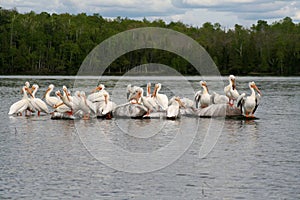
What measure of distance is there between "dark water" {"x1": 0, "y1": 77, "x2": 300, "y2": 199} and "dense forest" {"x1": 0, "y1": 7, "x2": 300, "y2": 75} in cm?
7039

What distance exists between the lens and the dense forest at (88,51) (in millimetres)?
A: 90688

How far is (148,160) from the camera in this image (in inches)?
534

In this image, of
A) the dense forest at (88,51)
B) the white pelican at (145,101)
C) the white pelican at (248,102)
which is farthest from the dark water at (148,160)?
the dense forest at (88,51)

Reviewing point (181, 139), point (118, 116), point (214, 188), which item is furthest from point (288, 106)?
Result: point (214, 188)

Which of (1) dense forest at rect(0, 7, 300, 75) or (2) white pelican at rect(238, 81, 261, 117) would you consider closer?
(2) white pelican at rect(238, 81, 261, 117)

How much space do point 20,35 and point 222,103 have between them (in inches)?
2961

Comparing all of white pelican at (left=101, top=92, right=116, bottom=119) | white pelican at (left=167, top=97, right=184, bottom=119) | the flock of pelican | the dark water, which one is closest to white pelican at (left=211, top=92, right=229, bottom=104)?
the flock of pelican

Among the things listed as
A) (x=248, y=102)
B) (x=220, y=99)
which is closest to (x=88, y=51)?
(x=220, y=99)

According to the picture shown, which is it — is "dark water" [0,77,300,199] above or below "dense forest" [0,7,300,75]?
below

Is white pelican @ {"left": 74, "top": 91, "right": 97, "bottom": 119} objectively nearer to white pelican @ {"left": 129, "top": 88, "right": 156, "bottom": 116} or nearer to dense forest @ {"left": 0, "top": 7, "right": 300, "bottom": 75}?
white pelican @ {"left": 129, "top": 88, "right": 156, "bottom": 116}

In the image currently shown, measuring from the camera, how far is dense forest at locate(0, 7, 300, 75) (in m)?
90.7

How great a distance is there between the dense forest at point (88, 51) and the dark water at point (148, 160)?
2771 inches

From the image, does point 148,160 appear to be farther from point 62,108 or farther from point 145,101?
point 62,108

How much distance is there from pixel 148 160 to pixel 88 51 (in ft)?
265
